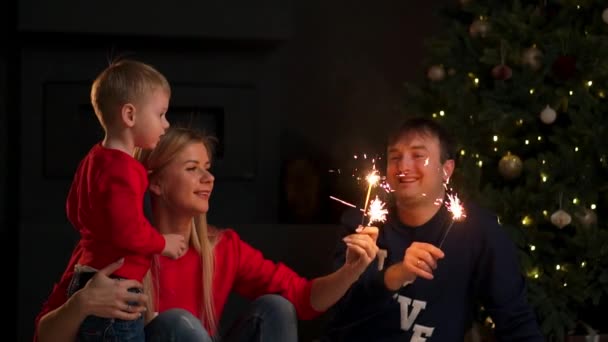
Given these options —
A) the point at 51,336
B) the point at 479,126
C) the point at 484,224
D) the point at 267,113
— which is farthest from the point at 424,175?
the point at 267,113

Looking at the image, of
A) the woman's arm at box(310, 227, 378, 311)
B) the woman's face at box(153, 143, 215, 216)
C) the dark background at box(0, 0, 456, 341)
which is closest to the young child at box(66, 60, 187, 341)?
the woman's face at box(153, 143, 215, 216)

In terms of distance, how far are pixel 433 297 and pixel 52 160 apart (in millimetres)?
2007

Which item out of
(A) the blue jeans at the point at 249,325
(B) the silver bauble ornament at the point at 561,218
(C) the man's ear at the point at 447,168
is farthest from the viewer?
(B) the silver bauble ornament at the point at 561,218

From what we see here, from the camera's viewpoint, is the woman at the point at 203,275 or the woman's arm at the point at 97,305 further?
the woman at the point at 203,275

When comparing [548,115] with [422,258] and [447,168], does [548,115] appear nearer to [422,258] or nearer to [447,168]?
[447,168]

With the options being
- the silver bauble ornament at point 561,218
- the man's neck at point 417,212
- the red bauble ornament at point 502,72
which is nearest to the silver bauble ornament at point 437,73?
the red bauble ornament at point 502,72

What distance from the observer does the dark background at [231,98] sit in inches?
154

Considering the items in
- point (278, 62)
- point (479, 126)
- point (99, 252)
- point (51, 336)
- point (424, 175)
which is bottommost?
point (51, 336)

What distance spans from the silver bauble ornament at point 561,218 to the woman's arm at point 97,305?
5.43 ft

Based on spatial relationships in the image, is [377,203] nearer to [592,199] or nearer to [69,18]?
→ [592,199]

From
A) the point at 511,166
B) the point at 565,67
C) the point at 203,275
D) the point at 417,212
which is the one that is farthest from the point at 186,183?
the point at 565,67

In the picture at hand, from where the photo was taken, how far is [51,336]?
6.76 feet

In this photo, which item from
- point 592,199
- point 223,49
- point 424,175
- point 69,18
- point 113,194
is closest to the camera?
point 113,194

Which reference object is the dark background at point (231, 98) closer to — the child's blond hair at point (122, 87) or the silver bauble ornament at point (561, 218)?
the silver bauble ornament at point (561, 218)
